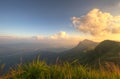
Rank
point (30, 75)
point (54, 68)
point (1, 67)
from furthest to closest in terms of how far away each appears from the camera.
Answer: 1. point (54, 68)
2. point (30, 75)
3. point (1, 67)

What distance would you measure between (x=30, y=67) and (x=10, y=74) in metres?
1.08

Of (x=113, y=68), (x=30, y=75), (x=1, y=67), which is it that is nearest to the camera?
(x=1, y=67)

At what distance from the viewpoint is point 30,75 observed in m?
10.8

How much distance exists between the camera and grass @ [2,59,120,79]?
34.9 ft

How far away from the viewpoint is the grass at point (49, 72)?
10.6 meters

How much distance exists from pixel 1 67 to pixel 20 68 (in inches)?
60.1

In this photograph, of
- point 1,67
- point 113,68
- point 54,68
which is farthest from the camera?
point 113,68

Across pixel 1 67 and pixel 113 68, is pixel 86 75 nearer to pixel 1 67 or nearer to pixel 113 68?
pixel 113 68

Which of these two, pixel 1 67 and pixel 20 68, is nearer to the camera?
pixel 1 67

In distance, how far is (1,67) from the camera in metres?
10.0

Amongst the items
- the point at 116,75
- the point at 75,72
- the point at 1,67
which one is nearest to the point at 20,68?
the point at 1,67

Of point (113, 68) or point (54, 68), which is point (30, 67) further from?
point (113, 68)

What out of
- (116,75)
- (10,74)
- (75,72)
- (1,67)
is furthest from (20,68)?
(116,75)

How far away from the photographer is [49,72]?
11.0m
